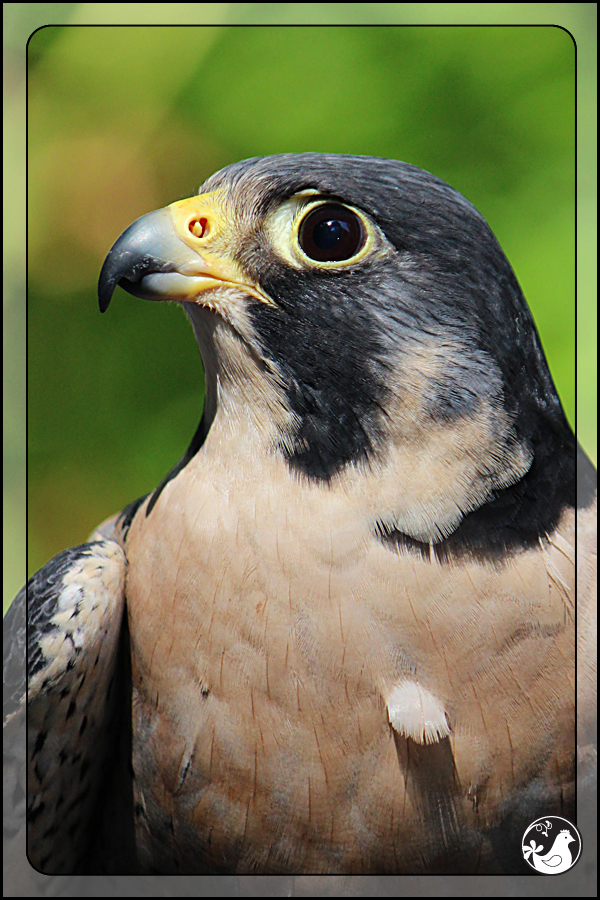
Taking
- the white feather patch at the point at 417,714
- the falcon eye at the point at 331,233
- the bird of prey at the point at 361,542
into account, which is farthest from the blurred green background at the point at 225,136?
the white feather patch at the point at 417,714

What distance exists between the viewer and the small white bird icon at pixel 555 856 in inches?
58.2

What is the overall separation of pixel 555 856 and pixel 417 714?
1.59 feet

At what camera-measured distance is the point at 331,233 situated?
52.4 inches

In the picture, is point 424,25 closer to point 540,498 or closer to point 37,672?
point 540,498

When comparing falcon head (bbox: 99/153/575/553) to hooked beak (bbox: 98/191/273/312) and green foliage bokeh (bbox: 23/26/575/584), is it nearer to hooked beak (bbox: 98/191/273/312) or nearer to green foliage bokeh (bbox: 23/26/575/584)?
hooked beak (bbox: 98/191/273/312)

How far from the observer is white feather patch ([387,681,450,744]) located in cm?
136

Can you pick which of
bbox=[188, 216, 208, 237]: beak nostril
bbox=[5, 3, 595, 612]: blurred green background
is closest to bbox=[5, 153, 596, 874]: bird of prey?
bbox=[188, 216, 208, 237]: beak nostril

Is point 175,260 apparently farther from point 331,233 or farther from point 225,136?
point 225,136

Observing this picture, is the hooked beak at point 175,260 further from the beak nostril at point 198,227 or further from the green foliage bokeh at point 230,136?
the green foliage bokeh at point 230,136

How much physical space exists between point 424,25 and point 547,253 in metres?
0.55

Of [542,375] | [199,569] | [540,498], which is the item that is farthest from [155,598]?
[542,375]

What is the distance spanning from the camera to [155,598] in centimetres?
154

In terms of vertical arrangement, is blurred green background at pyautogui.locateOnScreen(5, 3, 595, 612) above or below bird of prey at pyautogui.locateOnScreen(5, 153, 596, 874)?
above

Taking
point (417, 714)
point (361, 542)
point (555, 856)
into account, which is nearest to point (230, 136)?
point (361, 542)
